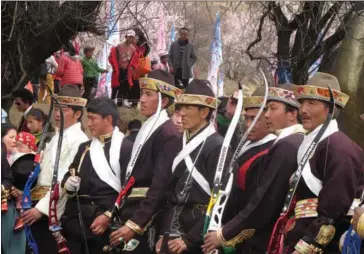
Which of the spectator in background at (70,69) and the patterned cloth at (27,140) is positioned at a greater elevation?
the spectator in background at (70,69)

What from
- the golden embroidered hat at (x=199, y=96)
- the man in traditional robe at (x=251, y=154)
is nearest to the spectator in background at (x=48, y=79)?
the golden embroidered hat at (x=199, y=96)

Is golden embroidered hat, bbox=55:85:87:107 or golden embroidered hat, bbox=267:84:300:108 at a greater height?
golden embroidered hat, bbox=267:84:300:108

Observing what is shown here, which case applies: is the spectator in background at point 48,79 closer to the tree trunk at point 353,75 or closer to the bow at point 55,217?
the tree trunk at point 353,75

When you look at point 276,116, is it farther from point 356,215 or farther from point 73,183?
point 73,183

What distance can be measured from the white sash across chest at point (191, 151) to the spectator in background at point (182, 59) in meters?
11.6

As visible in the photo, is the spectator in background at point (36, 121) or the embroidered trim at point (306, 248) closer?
the embroidered trim at point (306, 248)

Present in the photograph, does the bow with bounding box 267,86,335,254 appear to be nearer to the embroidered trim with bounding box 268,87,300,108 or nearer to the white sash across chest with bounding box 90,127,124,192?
the embroidered trim with bounding box 268,87,300,108

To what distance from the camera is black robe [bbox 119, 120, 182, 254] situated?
7496 mm

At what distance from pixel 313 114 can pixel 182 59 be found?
42.2 feet

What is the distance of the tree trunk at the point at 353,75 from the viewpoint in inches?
432

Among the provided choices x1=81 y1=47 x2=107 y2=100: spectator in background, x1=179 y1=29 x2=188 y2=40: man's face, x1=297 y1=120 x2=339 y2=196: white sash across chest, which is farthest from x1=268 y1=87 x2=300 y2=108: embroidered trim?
x1=179 y1=29 x2=188 y2=40: man's face

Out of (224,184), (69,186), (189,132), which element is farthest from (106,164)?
(224,184)

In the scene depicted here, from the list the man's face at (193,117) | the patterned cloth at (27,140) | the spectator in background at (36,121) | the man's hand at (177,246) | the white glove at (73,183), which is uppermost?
the man's face at (193,117)

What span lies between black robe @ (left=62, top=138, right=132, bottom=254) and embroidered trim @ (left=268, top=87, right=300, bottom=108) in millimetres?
1508
